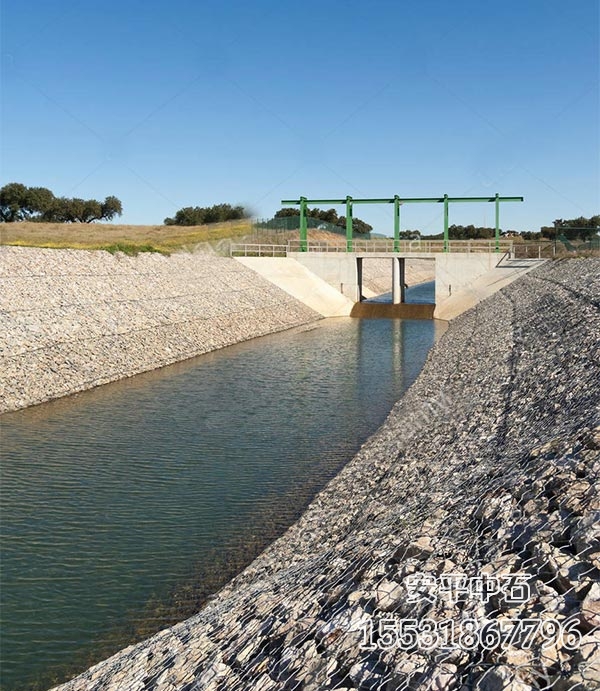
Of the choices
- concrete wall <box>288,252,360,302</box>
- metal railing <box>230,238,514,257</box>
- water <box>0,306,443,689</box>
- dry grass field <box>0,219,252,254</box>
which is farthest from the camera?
concrete wall <box>288,252,360,302</box>

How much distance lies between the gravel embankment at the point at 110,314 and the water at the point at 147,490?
5.81 ft

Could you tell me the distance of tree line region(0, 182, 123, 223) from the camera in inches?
3725

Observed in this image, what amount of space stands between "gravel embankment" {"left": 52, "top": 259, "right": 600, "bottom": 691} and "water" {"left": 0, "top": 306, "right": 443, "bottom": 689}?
1121 millimetres

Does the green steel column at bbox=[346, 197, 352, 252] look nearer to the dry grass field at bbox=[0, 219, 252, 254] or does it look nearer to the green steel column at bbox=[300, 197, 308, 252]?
the green steel column at bbox=[300, 197, 308, 252]

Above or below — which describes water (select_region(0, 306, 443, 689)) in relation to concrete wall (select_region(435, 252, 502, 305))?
below

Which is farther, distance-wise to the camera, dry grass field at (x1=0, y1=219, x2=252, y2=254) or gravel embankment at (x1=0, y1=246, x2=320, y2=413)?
dry grass field at (x1=0, y1=219, x2=252, y2=254)

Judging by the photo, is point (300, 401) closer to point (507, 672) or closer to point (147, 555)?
point (147, 555)

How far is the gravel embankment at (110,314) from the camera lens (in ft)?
84.8

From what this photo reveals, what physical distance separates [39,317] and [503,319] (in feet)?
72.9

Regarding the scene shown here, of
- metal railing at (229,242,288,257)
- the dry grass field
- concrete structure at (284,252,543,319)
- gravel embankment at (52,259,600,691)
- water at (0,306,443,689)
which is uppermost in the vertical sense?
the dry grass field

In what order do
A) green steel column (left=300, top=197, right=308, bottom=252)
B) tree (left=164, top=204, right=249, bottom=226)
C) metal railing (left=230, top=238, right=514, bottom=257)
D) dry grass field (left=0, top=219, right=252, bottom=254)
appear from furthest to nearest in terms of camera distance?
tree (left=164, top=204, right=249, bottom=226) < green steel column (left=300, top=197, right=308, bottom=252) < dry grass field (left=0, top=219, right=252, bottom=254) < metal railing (left=230, top=238, right=514, bottom=257)

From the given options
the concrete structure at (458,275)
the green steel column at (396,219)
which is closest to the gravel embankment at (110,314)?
the concrete structure at (458,275)

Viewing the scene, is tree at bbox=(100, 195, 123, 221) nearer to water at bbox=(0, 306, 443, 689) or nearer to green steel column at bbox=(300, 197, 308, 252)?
green steel column at bbox=(300, 197, 308, 252)

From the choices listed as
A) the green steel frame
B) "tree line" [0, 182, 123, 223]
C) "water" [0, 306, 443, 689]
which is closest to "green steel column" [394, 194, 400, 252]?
the green steel frame
